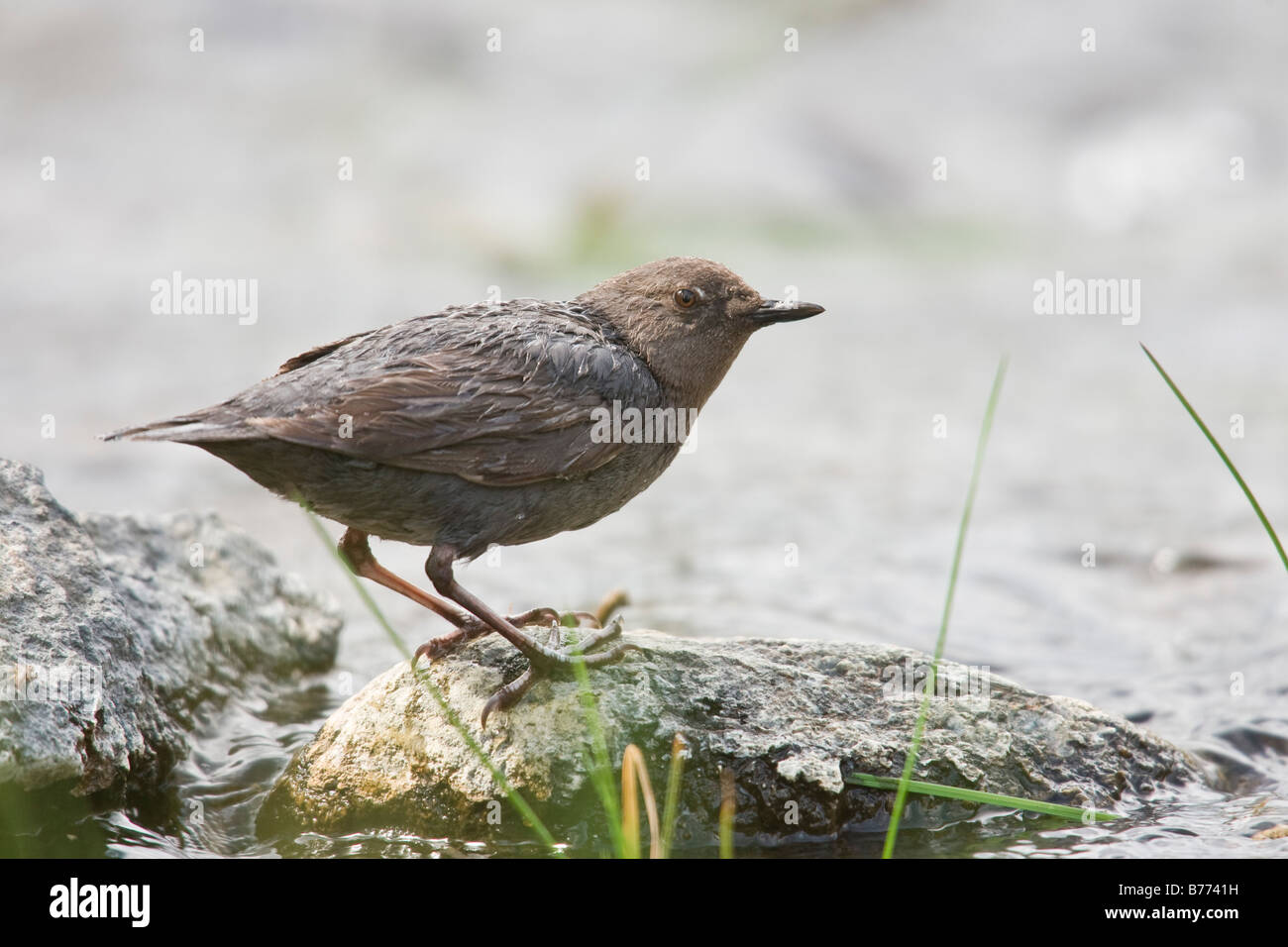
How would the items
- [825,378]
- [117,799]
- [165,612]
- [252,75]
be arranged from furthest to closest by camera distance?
[252,75]
[825,378]
[165,612]
[117,799]

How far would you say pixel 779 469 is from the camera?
9617mm

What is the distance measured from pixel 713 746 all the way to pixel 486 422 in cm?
131

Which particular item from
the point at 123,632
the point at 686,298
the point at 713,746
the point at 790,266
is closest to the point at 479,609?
the point at 713,746

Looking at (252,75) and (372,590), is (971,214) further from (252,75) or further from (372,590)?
(372,590)

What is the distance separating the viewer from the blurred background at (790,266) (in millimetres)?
7051

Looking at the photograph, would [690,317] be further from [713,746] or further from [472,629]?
[713,746]

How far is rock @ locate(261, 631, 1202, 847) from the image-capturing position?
4.07 metres

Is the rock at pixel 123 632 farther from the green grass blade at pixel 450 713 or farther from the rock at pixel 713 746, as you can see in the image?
the green grass blade at pixel 450 713

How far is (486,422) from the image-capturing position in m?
4.27

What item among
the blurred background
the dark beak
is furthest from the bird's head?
the blurred background

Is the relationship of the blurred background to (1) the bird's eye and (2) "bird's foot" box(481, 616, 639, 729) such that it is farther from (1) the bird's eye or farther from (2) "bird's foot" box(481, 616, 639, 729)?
(1) the bird's eye

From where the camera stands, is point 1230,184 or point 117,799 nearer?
point 117,799
